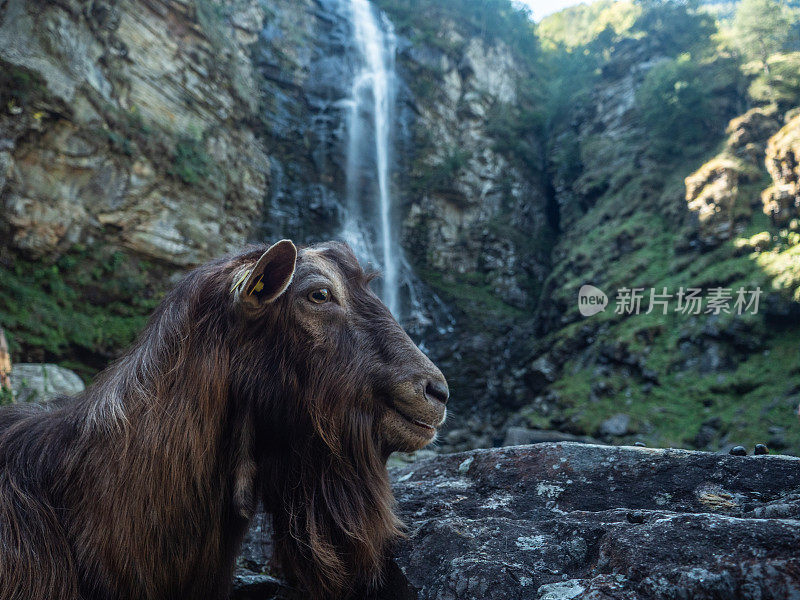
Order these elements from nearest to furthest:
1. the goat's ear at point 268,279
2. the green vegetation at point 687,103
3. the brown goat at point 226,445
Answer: the brown goat at point 226,445 < the goat's ear at point 268,279 < the green vegetation at point 687,103

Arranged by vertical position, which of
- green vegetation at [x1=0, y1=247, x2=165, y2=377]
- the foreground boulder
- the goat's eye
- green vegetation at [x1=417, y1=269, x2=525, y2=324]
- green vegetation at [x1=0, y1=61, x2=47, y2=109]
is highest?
green vegetation at [x1=417, y1=269, x2=525, y2=324]

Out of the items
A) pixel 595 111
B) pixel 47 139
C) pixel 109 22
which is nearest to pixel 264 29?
pixel 109 22

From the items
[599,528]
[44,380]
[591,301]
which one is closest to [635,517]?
[599,528]

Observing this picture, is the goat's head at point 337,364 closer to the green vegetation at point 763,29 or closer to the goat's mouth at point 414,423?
the goat's mouth at point 414,423

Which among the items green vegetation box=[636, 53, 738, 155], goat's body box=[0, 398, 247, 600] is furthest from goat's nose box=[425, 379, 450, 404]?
green vegetation box=[636, 53, 738, 155]

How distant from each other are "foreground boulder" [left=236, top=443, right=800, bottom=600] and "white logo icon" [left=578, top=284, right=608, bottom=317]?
16812 millimetres

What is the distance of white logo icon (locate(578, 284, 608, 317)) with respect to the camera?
17.8 meters

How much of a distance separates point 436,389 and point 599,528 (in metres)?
0.71

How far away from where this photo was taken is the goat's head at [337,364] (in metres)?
1.76

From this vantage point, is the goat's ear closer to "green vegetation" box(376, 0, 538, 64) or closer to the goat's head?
the goat's head

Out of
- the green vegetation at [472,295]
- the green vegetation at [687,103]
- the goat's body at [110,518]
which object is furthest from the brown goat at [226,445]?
the green vegetation at [687,103]

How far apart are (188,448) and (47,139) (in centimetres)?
1261

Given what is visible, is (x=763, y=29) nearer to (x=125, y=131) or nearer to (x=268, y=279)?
(x=125, y=131)

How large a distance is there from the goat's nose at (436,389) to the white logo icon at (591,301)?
17.3 m
